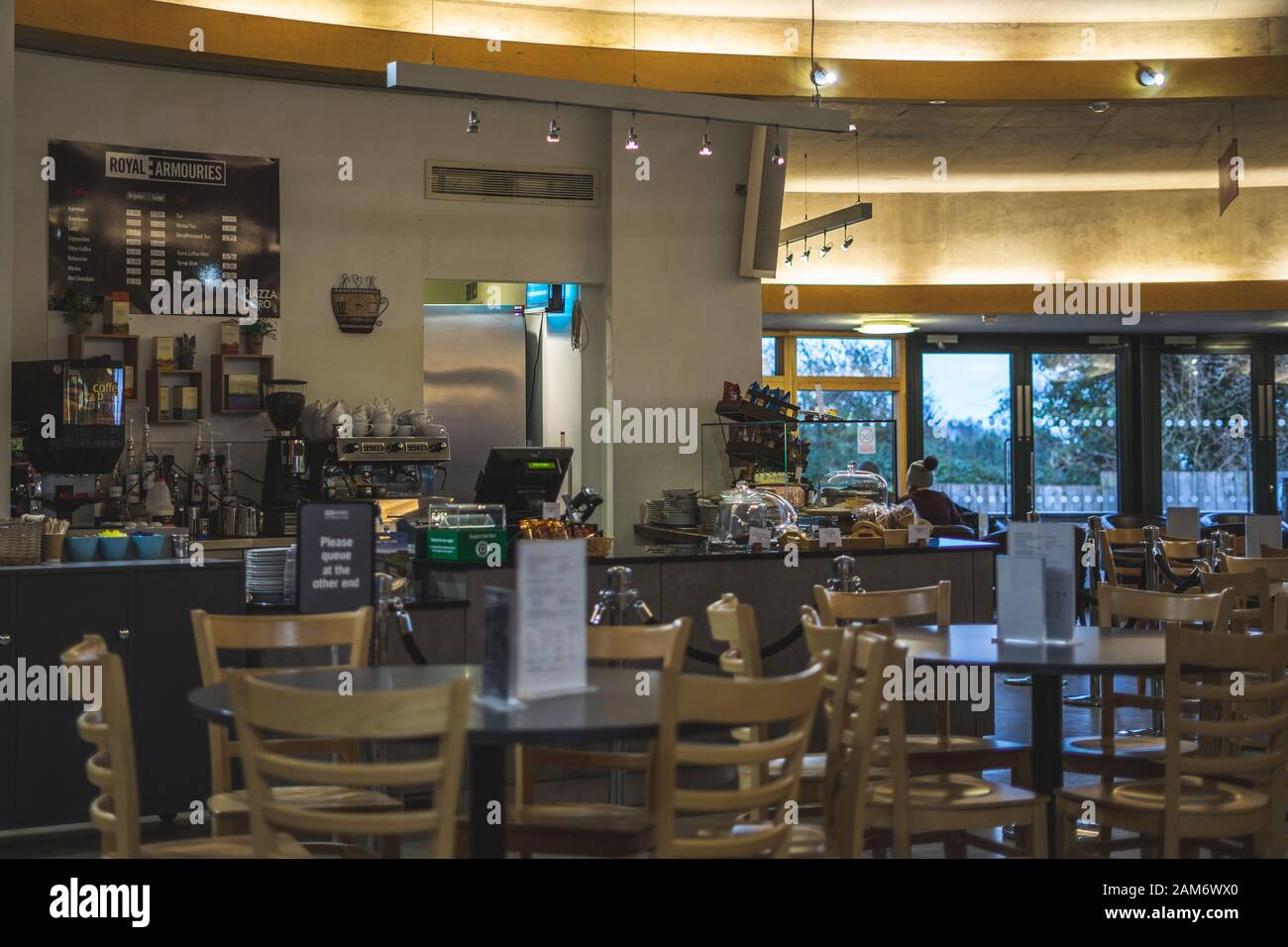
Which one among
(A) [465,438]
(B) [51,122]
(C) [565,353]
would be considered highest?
(B) [51,122]

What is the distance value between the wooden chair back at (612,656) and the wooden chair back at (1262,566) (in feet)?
11.7

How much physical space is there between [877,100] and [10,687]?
6.13 m

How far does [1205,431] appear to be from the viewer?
14.4 m

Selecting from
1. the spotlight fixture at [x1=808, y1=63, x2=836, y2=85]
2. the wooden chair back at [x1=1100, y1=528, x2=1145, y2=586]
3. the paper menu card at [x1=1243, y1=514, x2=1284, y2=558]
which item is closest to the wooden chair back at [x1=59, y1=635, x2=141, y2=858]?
the spotlight fixture at [x1=808, y1=63, x2=836, y2=85]

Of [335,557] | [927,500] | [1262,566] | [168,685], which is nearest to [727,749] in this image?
[335,557]

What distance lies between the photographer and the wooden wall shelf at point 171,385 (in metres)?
8.04

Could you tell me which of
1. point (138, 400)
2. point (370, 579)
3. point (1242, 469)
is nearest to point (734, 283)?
point (138, 400)

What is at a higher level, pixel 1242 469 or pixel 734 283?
pixel 734 283

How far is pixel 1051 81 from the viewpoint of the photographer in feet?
29.1

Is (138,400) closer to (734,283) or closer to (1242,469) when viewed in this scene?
(734,283)

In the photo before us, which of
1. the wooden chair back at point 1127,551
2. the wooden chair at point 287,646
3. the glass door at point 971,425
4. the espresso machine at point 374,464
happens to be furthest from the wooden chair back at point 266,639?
→ the glass door at point 971,425

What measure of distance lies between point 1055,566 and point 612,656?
57.9 inches

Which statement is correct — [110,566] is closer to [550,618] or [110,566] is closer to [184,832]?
[184,832]

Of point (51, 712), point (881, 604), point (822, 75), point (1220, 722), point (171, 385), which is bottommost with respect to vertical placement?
point (51, 712)
